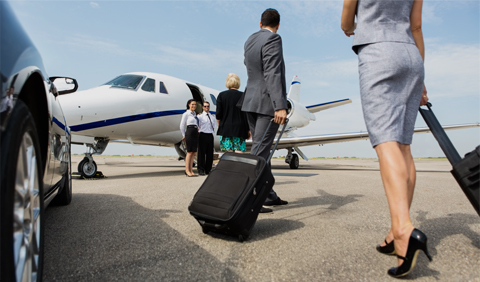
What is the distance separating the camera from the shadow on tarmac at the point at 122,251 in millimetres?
1547

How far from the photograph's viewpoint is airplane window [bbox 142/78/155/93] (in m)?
7.62

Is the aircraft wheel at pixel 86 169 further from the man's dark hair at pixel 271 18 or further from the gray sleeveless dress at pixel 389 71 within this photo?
the gray sleeveless dress at pixel 389 71

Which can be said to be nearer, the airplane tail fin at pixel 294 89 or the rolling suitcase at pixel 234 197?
the rolling suitcase at pixel 234 197

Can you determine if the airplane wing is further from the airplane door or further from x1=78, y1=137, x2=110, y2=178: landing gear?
x1=78, y1=137, x2=110, y2=178: landing gear

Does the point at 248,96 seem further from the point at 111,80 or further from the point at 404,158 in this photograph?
the point at 111,80

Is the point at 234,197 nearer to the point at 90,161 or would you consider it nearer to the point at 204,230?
the point at 204,230

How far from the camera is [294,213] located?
9.72 ft

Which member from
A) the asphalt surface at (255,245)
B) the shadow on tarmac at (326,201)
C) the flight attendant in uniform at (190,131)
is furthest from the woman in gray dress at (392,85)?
the flight attendant in uniform at (190,131)

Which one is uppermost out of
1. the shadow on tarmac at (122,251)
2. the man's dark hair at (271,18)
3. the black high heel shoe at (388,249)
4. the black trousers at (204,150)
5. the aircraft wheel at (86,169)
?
the man's dark hair at (271,18)

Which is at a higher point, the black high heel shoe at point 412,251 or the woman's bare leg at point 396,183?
the woman's bare leg at point 396,183

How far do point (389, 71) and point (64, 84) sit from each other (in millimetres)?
2257

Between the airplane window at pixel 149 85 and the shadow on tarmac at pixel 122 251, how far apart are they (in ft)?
16.9

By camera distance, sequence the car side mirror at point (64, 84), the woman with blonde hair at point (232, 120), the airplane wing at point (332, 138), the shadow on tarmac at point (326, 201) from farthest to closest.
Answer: the airplane wing at point (332, 138) → the woman with blonde hair at point (232, 120) → the shadow on tarmac at point (326, 201) → the car side mirror at point (64, 84)

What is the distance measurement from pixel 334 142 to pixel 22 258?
12.0m
